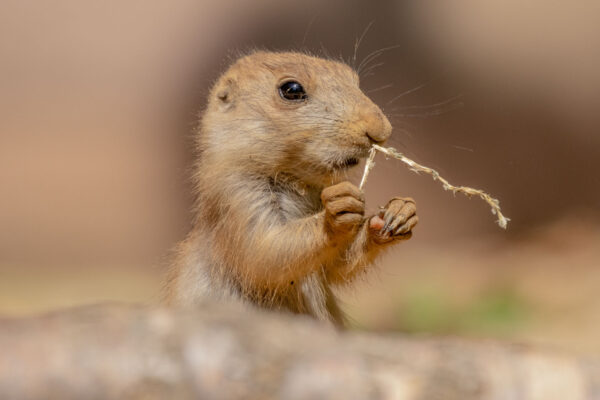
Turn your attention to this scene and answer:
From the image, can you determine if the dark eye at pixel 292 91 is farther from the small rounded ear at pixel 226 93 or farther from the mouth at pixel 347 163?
the mouth at pixel 347 163

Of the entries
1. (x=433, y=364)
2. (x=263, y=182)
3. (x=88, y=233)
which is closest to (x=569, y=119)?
(x=263, y=182)

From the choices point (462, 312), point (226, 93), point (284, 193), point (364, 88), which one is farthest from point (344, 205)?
point (462, 312)

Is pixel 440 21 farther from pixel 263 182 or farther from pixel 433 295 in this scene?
pixel 263 182

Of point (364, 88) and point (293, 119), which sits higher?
point (364, 88)

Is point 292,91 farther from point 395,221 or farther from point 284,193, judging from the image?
point 395,221

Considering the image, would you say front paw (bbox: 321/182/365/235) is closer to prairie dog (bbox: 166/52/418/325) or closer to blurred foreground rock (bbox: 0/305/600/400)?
prairie dog (bbox: 166/52/418/325)

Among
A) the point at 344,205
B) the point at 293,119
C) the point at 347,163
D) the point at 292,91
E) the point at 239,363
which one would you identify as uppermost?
the point at 292,91
